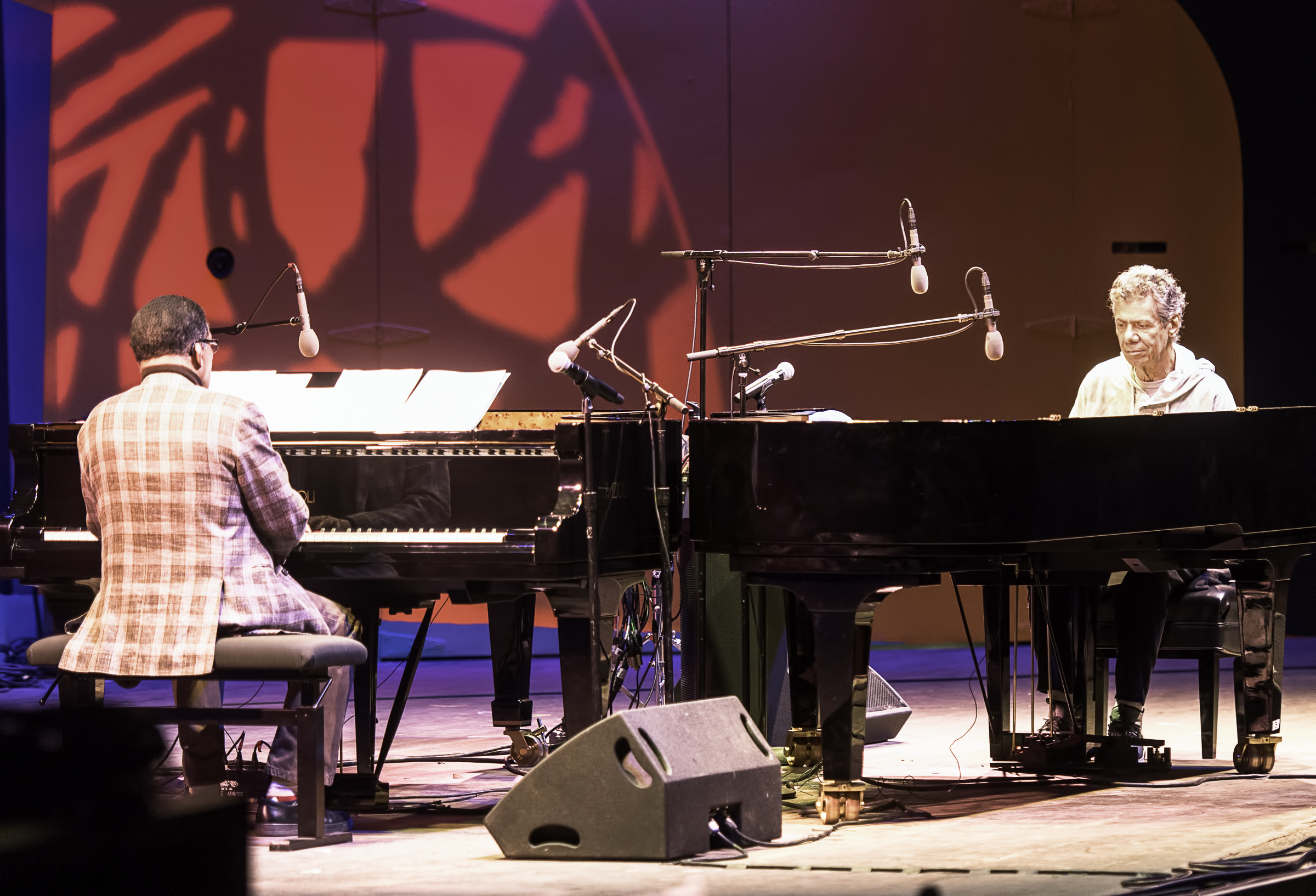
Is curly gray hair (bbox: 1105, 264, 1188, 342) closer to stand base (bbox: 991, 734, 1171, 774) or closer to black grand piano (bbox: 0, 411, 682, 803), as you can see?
stand base (bbox: 991, 734, 1171, 774)

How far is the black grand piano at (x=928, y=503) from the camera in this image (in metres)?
3.83

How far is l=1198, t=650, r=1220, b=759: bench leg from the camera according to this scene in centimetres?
471

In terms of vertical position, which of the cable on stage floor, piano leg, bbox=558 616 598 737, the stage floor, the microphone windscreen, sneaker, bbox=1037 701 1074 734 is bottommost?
the stage floor

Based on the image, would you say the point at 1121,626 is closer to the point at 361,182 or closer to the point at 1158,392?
the point at 1158,392

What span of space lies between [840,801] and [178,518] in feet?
5.86

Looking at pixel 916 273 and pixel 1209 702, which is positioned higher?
pixel 916 273

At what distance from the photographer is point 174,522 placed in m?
3.58

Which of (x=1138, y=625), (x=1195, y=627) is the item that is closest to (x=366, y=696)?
(x=1138, y=625)

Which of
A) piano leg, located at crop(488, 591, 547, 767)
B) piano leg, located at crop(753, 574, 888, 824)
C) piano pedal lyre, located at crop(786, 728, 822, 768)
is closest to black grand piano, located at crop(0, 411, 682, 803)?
piano leg, located at crop(753, 574, 888, 824)

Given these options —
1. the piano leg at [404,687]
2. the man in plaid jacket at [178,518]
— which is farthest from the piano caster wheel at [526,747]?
the man in plaid jacket at [178,518]

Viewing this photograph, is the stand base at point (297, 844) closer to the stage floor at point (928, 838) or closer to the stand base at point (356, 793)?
the stage floor at point (928, 838)

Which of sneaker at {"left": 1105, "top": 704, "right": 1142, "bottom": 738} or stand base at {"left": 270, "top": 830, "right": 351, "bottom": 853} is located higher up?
sneaker at {"left": 1105, "top": 704, "right": 1142, "bottom": 738}

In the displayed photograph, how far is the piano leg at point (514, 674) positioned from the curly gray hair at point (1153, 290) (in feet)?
6.87

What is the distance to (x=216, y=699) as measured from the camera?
4.02 meters
